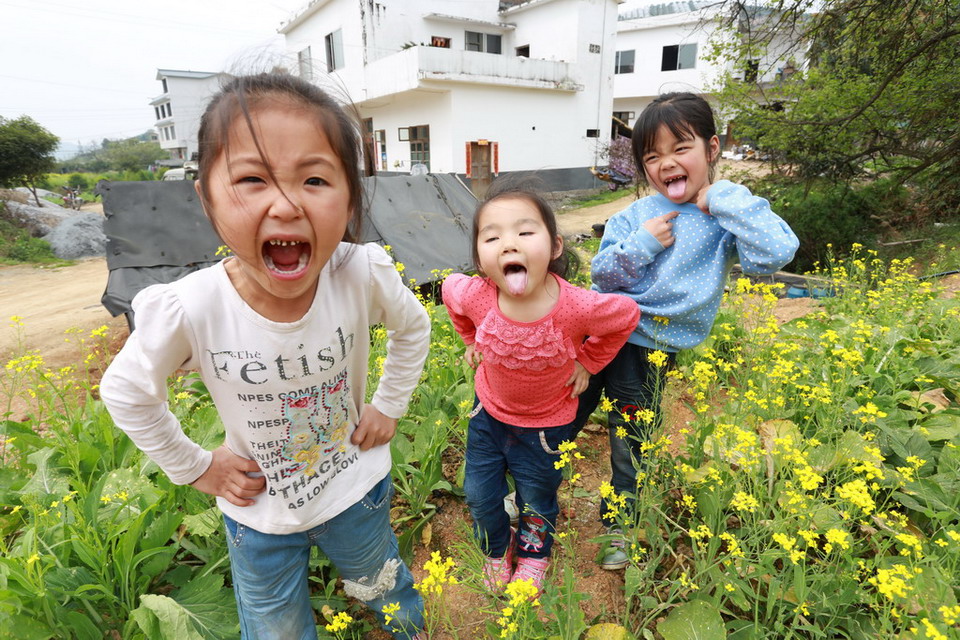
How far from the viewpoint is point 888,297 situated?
334 centimetres

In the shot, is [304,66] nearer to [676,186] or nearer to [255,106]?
[255,106]

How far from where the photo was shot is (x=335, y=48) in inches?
734

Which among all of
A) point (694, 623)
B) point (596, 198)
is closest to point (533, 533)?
point (694, 623)

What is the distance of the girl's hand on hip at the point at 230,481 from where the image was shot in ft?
4.13

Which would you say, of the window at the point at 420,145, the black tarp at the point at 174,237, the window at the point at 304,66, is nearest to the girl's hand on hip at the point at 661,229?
the window at the point at 304,66

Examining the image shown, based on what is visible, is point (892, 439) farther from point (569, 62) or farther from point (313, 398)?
point (569, 62)

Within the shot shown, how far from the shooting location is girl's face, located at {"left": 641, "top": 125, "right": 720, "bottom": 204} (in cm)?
174

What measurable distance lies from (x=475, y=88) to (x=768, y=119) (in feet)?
33.7

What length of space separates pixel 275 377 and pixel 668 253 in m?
1.35

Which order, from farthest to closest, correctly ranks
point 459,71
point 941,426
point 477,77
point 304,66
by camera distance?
point 477,77
point 459,71
point 941,426
point 304,66

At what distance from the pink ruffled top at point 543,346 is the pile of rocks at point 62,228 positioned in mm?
14708

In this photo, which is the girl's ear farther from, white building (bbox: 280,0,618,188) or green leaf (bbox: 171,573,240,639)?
white building (bbox: 280,0,618,188)

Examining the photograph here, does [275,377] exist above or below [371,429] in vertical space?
above

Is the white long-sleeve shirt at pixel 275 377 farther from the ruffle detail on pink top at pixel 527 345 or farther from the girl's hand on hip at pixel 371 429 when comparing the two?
the ruffle detail on pink top at pixel 527 345
